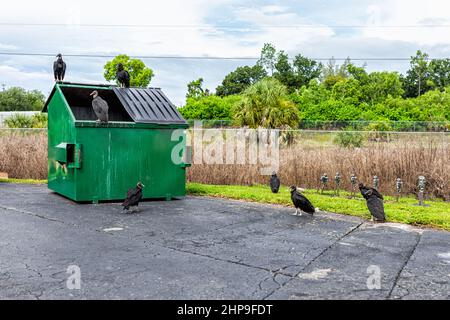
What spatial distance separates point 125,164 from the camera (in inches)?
353

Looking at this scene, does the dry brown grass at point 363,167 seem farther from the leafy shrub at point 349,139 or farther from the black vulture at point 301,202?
the black vulture at point 301,202

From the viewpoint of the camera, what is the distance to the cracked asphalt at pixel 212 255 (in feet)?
13.3

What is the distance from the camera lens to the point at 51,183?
1013 cm

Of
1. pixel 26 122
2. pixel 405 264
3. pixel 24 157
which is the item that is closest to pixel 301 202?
pixel 405 264

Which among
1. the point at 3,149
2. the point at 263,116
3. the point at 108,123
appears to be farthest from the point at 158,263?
the point at 263,116

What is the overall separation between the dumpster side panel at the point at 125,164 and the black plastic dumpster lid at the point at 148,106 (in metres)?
0.24

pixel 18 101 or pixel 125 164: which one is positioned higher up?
pixel 18 101

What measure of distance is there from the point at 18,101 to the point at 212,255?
58208 millimetres

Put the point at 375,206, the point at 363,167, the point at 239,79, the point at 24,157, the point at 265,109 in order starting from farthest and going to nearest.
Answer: the point at 239,79 → the point at 265,109 → the point at 24,157 → the point at 363,167 → the point at 375,206

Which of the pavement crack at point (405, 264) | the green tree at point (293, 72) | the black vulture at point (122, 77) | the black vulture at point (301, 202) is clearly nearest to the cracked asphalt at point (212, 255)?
the pavement crack at point (405, 264)

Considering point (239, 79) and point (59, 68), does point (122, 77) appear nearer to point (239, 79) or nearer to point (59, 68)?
point (59, 68)

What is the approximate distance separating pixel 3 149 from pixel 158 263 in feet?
40.1

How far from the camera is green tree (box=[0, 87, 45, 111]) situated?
55594mm

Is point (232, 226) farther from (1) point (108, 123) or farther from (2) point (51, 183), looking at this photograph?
(2) point (51, 183)
